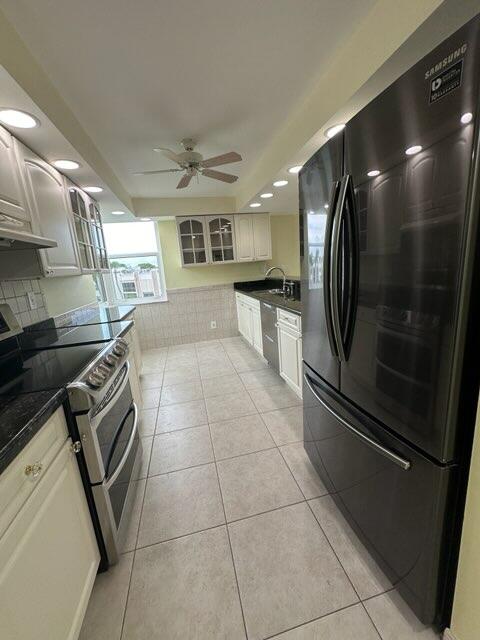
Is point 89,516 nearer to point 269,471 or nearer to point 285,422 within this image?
point 269,471

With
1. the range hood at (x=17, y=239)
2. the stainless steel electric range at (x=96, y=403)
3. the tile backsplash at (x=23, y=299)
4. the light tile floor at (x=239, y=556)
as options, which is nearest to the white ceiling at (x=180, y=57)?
the range hood at (x=17, y=239)

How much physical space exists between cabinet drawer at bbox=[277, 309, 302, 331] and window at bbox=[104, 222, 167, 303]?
255 cm

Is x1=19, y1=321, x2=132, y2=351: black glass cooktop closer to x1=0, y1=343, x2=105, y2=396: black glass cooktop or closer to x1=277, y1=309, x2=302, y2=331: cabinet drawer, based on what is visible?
x1=0, y1=343, x2=105, y2=396: black glass cooktop

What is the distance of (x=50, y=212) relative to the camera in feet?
5.96

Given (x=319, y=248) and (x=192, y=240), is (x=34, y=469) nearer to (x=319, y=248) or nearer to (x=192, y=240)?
(x=319, y=248)

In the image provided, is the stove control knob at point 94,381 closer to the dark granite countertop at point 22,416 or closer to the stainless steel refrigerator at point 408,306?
the dark granite countertop at point 22,416

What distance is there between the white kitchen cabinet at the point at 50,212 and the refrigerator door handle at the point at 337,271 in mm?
1716

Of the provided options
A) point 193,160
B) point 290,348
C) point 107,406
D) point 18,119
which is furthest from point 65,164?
point 290,348

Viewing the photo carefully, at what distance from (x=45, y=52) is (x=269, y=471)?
8.78 ft

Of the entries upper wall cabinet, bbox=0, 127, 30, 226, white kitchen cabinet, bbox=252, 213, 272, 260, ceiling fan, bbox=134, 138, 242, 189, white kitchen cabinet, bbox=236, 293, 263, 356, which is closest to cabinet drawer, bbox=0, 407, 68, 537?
upper wall cabinet, bbox=0, 127, 30, 226

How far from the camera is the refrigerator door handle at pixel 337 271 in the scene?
1.05 meters

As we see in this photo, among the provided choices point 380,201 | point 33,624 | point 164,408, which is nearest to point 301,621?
point 33,624

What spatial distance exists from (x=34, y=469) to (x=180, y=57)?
1.99 meters

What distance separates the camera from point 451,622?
898 mm
